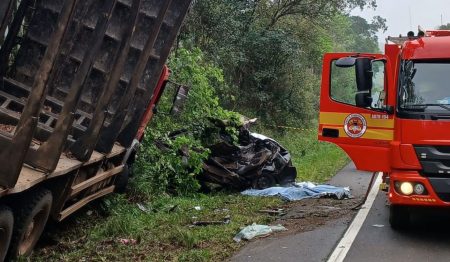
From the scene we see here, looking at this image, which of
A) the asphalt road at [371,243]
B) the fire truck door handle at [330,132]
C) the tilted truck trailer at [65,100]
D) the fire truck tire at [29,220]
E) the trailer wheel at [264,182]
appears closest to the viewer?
the tilted truck trailer at [65,100]

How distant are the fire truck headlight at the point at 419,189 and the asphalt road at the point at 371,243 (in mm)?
670

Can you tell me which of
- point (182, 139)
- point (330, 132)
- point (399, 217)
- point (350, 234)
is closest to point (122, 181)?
point (182, 139)

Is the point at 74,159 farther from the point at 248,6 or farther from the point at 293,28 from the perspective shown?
the point at 293,28

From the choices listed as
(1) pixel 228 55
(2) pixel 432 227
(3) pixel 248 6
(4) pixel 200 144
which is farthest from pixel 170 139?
(3) pixel 248 6

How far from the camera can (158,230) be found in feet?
23.6

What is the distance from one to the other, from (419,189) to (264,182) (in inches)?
186

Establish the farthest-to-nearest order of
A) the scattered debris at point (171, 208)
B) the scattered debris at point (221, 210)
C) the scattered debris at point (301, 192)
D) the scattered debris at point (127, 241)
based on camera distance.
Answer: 1. the scattered debris at point (301, 192)
2. the scattered debris at point (221, 210)
3. the scattered debris at point (171, 208)
4. the scattered debris at point (127, 241)

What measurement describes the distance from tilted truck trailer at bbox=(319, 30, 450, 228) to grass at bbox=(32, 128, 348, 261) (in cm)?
184

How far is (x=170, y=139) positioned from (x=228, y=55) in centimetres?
767

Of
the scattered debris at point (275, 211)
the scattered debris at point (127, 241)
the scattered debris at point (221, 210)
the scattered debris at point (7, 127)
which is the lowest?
the scattered debris at point (127, 241)

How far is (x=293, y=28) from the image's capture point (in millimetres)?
22375

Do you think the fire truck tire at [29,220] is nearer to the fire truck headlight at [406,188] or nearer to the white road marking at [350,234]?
the white road marking at [350,234]

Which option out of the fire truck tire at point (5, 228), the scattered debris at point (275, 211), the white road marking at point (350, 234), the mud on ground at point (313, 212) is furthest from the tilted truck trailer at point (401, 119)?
the fire truck tire at point (5, 228)

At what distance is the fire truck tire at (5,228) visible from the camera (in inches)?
183
